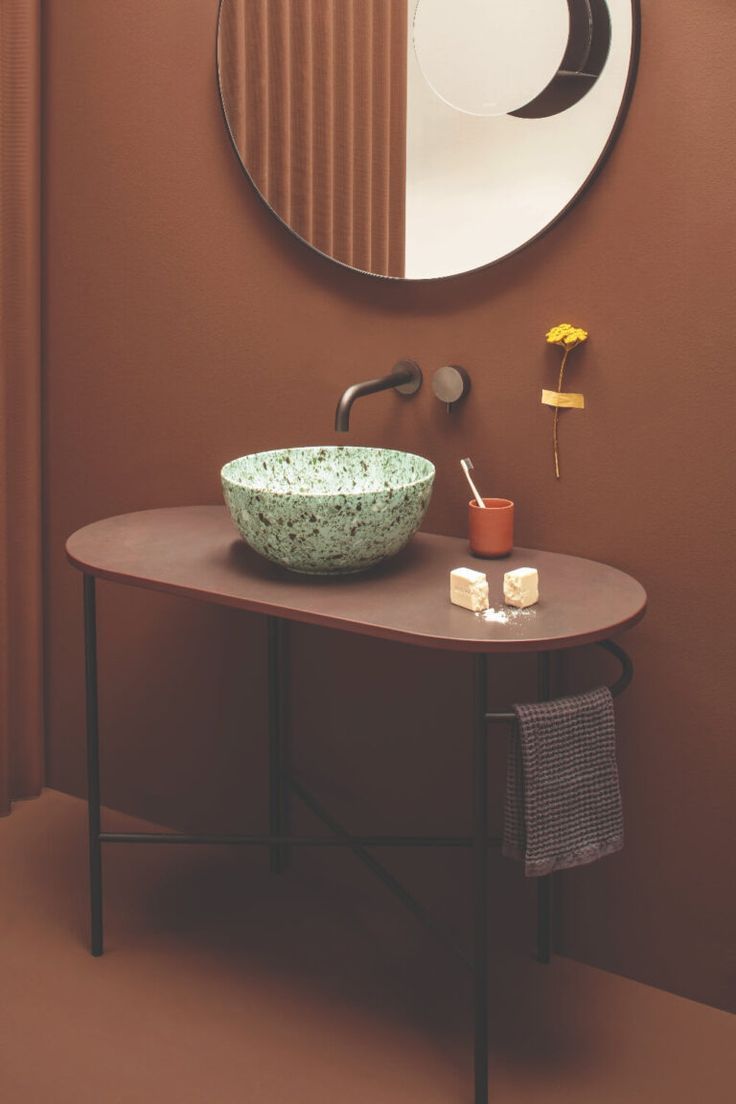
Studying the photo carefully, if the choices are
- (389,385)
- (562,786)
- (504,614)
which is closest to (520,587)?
(504,614)

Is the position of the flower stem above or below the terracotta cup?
above

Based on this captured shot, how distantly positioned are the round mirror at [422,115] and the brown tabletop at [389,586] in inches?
20.2

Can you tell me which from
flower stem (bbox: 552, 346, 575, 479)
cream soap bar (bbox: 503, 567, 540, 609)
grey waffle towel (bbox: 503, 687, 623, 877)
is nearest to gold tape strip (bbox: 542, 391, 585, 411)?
flower stem (bbox: 552, 346, 575, 479)

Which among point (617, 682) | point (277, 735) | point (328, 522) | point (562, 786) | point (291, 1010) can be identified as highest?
point (328, 522)

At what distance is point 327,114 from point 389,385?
492mm

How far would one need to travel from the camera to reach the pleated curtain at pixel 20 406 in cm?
227

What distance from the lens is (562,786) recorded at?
1.57 m

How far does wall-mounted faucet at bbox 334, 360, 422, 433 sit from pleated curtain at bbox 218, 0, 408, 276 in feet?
0.54

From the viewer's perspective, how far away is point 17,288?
2.37 meters

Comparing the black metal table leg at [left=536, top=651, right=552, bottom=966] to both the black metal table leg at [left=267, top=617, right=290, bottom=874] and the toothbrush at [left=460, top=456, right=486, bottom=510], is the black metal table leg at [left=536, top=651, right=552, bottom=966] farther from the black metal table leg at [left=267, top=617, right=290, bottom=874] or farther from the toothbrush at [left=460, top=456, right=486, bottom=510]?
the black metal table leg at [left=267, top=617, right=290, bottom=874]

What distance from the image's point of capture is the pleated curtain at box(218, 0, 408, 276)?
187cm

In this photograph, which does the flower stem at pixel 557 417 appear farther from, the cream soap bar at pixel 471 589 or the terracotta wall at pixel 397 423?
the cream soap bar at pixel 471 589

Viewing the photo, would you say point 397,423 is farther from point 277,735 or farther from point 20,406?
point 20,406

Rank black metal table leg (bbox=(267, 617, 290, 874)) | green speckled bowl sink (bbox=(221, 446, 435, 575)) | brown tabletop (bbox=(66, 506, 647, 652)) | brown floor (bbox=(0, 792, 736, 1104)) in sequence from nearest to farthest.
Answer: brown tabletop (bbox=(66, 506, 647, 652)), green speckled bowl sink (bbox=(221, 446, 435, 575)), brown floor (bbox=(0, 792, 736, 1104)), black metal table leg (bbox=(267, 617, 290, 874))
